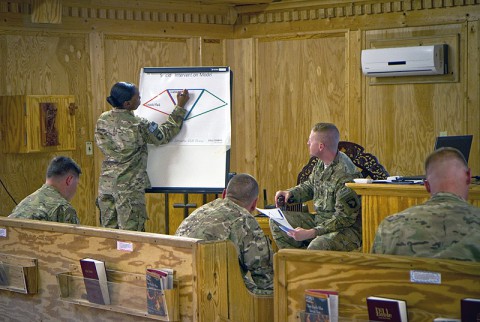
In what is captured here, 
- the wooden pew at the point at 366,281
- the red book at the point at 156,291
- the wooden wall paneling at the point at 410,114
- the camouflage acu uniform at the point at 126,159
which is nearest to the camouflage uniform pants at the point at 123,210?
the camouflage acu uniform at the point at 126,159

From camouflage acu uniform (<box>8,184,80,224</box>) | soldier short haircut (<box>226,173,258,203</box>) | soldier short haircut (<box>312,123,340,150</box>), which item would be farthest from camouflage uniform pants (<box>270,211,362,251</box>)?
camouflage acu uniform (<box>8,184,80,224</box>)

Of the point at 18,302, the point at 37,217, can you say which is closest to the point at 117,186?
the point at 37,217

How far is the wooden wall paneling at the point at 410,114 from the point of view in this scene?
298 inches

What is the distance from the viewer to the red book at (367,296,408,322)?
3.12 m

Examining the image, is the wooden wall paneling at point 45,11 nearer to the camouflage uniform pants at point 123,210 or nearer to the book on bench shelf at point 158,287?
the camouflage uniform pants at point 123,210

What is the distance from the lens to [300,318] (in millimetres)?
3430

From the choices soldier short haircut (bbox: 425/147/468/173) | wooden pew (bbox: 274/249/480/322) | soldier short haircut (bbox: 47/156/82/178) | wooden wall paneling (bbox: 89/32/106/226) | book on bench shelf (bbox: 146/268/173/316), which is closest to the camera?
wooden pew (bbox: 274/249/480/322)

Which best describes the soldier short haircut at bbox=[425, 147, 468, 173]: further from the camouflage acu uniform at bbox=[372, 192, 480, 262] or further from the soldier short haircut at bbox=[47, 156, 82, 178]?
the soldier short haircut at bbox=[47, 156, 82, 178]

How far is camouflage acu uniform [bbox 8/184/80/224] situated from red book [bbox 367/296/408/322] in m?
2.37

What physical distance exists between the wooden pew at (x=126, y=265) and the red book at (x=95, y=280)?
5 cm

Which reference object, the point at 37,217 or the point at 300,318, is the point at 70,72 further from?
the point at 300,318

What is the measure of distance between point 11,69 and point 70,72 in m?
0.58

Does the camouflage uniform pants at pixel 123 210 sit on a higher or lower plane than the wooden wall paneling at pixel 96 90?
lower

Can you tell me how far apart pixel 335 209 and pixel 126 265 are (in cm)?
201
